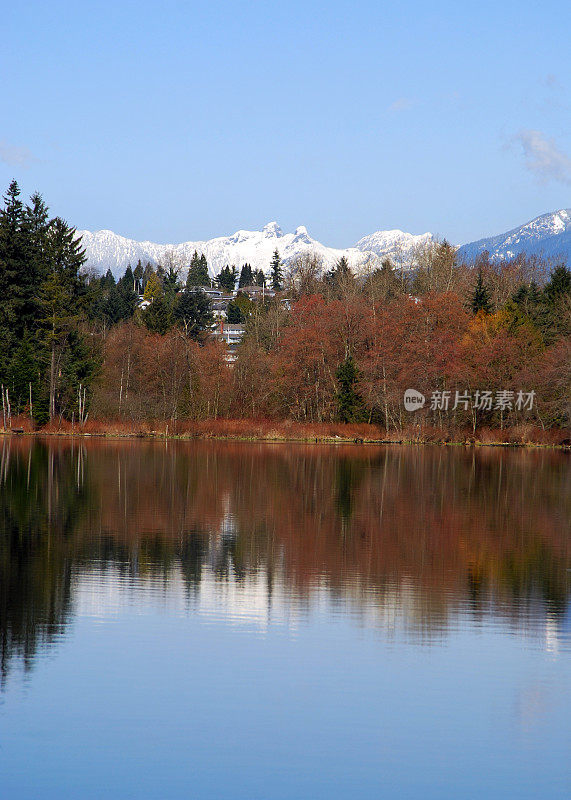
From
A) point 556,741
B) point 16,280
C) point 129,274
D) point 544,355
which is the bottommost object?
point 556,741

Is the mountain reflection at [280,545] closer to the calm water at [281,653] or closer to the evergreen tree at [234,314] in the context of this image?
the calm water at [281,653]

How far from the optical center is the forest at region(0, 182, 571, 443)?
66.1 metres

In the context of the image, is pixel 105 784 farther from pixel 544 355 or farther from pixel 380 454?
pixel 544 355

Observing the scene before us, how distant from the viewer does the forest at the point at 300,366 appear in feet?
217

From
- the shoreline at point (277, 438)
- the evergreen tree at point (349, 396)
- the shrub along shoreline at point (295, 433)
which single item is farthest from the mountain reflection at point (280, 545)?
the evergreen tree at point (349, 396)

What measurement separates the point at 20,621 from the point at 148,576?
11.7 ft

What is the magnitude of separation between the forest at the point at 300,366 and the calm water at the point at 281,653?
43424mm

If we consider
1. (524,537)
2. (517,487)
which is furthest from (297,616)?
(517,487)

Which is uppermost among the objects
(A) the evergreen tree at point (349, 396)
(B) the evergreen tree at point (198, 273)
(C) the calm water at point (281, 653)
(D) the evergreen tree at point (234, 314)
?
(B) the evergreen tree at point (198, 273)

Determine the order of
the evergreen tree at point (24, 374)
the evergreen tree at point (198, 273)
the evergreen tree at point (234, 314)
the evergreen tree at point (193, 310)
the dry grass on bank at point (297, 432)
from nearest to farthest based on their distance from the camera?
the dry grass on bank at point (297, 432), the evergreen tree at point (24, 374), the evergreen tree at point (193, 310), the evergreen tree at point (234, 314), the evergreen tree at point (198, 273)

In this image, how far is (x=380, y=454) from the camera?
5269cm

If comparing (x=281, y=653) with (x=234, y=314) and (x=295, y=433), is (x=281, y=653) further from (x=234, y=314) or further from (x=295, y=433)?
(x=234, y=314)

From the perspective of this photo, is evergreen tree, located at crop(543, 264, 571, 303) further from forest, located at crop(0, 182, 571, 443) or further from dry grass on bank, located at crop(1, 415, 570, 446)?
dry grass on bank, located at crop(1, 415, 570, 446)

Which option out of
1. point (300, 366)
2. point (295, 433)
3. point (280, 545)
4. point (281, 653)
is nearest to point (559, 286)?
point (300, 366)
